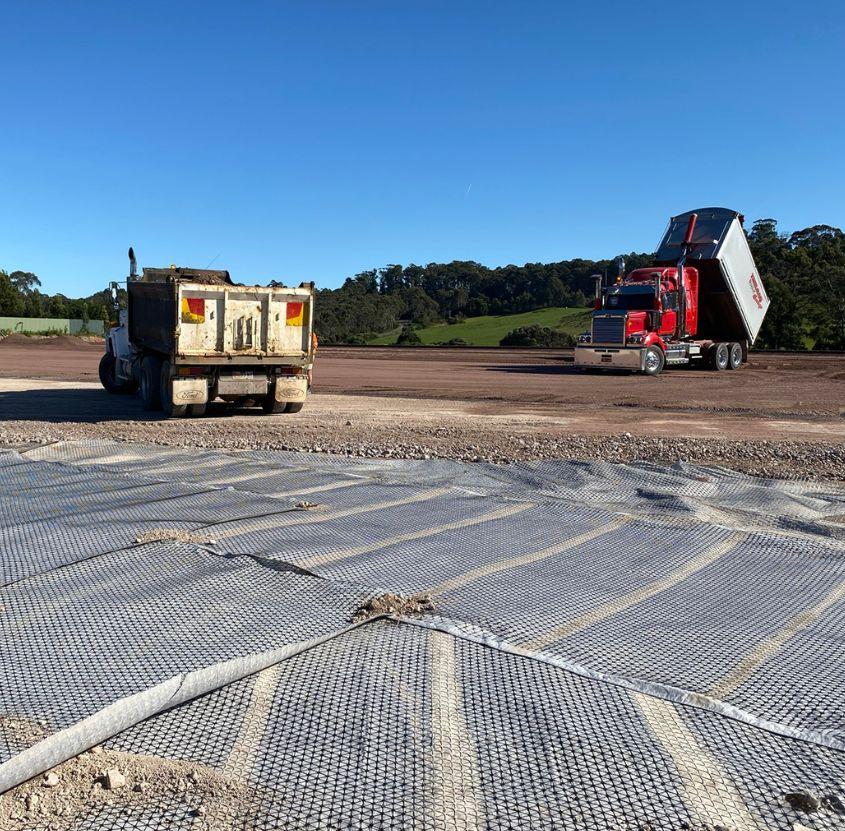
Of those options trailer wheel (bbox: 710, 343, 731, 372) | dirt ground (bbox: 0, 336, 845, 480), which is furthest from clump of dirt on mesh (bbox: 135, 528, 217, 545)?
trailer wheel (bbox: 710, 343, 731, 372)

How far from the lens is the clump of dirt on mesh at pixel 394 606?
3.96 m

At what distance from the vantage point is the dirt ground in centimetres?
1059

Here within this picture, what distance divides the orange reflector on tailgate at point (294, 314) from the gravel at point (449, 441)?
156cm

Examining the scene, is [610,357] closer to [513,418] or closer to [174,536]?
[513,418]

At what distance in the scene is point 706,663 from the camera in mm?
3594

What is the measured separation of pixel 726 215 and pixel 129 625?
24240mm

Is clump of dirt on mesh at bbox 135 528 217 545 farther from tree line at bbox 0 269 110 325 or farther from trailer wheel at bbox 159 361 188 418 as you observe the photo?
tree line at bbox 0 269 110 325

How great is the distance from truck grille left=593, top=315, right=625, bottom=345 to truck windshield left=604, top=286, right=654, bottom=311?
2.19 ft

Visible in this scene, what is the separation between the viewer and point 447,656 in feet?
11.6

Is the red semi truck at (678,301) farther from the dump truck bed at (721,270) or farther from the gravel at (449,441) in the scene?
the gravel at (449,441)

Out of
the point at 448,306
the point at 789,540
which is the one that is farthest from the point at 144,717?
the point at 448,306

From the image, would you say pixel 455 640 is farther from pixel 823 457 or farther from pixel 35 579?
pixel 823 457

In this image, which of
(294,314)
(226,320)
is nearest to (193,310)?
(226,320)

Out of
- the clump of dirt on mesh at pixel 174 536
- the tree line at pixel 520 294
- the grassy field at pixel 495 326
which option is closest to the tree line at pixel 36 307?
the tree line at pixel 520 294
